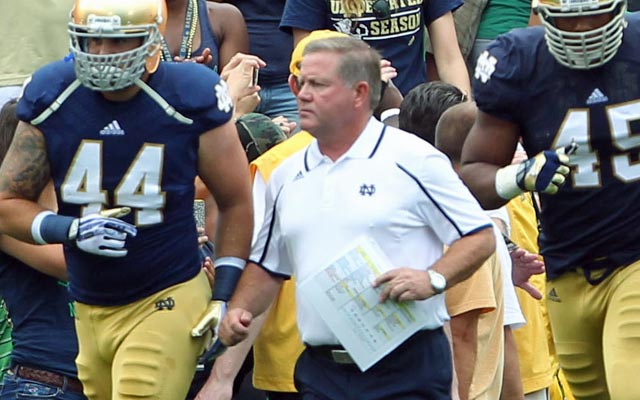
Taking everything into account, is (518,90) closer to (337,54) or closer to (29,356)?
(337,54)

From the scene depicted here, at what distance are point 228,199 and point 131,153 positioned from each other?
44 cm

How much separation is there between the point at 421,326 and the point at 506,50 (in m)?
1.11

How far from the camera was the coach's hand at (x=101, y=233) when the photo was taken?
19.2 feet

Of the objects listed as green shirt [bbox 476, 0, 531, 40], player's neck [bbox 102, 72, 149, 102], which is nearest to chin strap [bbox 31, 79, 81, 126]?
player's neck [bbox 102, 72, 149, 102]

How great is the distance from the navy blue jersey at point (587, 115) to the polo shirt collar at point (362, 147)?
0.48 metres

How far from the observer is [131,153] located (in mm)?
6012

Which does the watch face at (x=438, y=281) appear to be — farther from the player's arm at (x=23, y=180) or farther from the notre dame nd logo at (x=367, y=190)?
the player's arm at (x=23, y=180)

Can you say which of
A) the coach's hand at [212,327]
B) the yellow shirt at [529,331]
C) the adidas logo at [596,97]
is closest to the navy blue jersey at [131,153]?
the coach's hand at [212,327]

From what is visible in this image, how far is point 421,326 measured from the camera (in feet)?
19.0

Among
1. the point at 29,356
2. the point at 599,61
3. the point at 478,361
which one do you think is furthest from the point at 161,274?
the point at 599,61

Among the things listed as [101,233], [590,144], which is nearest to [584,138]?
[590,144]

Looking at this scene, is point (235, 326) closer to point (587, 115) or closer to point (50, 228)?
point (50, 228)

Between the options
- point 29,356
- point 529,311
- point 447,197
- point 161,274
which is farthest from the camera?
point 529,311

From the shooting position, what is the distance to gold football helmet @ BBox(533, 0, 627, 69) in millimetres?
5949
